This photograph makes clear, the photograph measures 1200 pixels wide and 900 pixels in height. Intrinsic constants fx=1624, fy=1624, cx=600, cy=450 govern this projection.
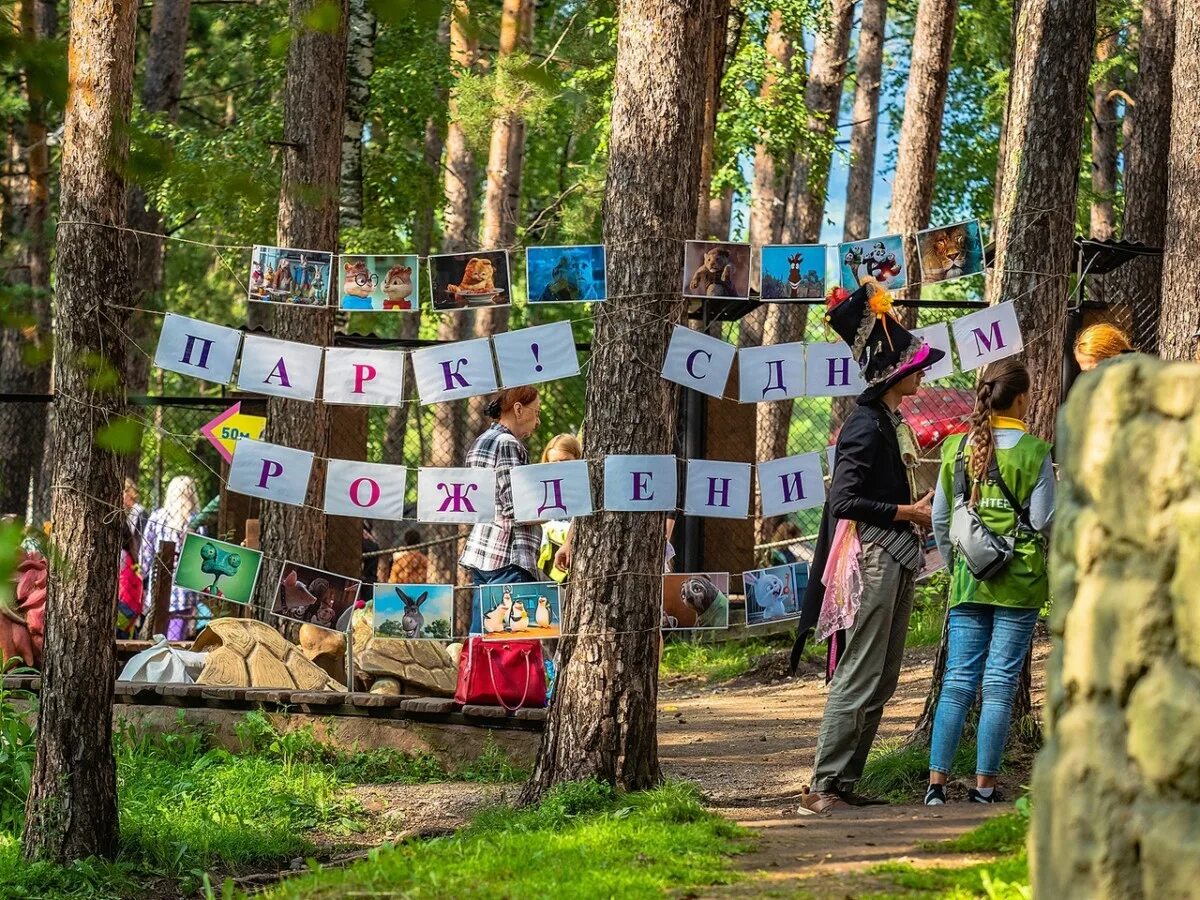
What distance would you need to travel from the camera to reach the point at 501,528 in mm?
8227

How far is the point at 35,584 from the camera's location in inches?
401

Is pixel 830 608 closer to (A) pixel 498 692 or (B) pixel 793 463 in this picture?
(B) pixel 793 463

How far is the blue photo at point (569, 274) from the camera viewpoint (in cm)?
743

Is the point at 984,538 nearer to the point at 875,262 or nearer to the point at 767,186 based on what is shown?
the point at 875,262

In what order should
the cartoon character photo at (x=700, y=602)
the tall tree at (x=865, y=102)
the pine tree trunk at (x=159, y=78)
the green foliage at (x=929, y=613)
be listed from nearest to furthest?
the cartoon character photo at (x=700, y=602), the green foliage at (x=929, y=613), the pine tree trunk at (x=159, y=78), the tall tree at (x=865, y=102)

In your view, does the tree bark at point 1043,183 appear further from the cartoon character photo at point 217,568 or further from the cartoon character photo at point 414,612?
the cartoon character photo at point 217,568

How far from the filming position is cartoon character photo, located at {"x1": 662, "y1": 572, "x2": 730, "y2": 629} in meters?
8.45

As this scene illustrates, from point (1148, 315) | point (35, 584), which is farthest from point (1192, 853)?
point (1148, 315)

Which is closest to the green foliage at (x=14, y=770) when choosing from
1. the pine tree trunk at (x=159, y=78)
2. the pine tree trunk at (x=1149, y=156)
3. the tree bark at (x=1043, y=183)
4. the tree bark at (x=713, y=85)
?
the tree bark at (x=713, y=85)

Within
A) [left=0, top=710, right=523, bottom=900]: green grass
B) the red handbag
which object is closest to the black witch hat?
the red handbag

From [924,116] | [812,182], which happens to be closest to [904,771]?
[924,116]

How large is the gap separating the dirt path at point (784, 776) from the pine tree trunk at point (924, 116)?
18.0 feet

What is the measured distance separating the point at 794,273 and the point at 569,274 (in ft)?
4.41

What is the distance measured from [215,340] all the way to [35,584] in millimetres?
3056
